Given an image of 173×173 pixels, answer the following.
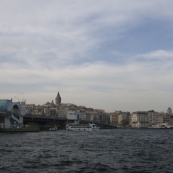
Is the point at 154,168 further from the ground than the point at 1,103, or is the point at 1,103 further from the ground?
the point at 1,103

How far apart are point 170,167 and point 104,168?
5.91 m

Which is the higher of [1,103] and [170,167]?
[1,103]

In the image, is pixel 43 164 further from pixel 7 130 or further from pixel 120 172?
pixel 7 130

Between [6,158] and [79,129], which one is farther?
[79,129]

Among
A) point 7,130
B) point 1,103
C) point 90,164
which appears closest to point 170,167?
point 90,164

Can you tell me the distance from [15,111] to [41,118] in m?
35.2

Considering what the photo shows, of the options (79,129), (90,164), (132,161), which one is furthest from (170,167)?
(79,129)

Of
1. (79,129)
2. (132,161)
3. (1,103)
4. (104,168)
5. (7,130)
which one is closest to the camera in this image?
(104,168)

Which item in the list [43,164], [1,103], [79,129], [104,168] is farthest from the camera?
[79,129]

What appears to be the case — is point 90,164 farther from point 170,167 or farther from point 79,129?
point 79,129

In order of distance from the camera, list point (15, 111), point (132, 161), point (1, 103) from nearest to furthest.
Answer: point (132, 161) → point (1, 103) → point (15, 111)

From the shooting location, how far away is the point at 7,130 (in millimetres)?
120125

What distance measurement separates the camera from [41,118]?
174 m

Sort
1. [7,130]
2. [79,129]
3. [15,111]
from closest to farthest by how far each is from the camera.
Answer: [7,130] < [15,111] < [79,129]
